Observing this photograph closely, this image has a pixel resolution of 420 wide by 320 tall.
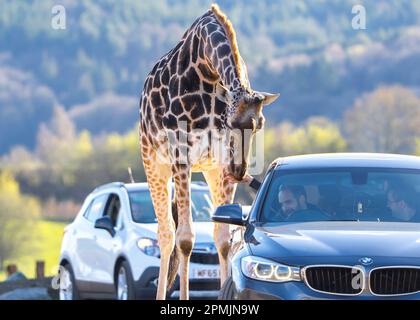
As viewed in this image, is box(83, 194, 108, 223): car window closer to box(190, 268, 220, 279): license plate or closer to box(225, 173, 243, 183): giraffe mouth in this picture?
box(190, 268, 220, 279): license plate

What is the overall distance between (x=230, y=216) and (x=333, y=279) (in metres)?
1.37

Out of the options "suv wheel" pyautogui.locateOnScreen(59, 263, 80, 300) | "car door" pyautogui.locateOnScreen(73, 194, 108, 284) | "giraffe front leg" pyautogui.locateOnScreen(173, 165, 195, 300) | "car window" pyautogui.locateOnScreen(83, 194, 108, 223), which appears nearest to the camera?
"giraffe front leg" pyautogui.locateOnScreen(173, 165, 195, 300)

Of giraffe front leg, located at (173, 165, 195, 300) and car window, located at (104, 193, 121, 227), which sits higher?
giraffe front leg, located at (173, 165, 195, 300)

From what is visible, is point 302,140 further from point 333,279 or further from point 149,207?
point 333,279

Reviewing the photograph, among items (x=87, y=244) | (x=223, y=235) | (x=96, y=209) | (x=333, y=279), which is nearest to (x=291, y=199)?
(x=333, y=279)

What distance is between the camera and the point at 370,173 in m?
11.4

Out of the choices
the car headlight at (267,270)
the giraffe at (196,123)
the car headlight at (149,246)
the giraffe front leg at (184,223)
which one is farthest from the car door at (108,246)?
the car headlight at (267,270)

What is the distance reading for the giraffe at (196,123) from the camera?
1284cm

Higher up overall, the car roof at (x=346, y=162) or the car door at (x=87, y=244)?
the car roof at (x=346, y=162)

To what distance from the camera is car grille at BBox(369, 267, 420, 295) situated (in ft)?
31.9

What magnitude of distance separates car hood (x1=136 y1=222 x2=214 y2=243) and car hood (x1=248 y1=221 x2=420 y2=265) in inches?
218

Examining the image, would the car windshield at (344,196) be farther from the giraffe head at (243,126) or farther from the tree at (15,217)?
the tree at (15,217)

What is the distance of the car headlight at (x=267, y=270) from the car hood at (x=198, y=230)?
6056mm

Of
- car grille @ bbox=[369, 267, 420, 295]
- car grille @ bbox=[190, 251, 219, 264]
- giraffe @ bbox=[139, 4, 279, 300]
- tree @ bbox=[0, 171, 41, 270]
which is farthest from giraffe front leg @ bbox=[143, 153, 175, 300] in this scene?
tree @ bbox=[0, 171, 41, 270]
